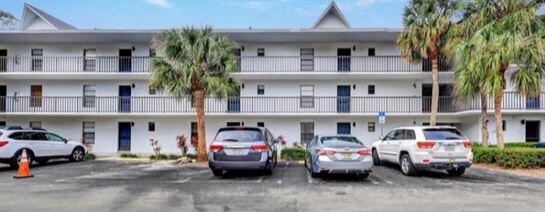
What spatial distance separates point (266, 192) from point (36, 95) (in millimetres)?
20332

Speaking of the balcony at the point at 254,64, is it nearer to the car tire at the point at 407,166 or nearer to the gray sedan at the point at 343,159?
the car tire at the point at 407,166

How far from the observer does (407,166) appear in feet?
40.6

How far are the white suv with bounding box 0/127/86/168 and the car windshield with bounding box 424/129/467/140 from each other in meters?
15.2

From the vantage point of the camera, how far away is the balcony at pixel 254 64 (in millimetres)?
21969

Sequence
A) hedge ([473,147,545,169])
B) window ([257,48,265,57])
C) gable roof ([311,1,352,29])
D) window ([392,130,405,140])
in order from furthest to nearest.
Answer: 1. gable roof ([311,1,352,29])
2. window ([257,48,265,57])
3. hedge ([473,147,545,169])
4. window ([392,130,405,140])

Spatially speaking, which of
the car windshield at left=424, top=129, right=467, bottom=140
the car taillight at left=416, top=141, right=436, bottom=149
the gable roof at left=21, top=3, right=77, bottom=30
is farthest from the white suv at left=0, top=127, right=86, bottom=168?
the car windshield at left=424, top=129, right=467, bottom=140

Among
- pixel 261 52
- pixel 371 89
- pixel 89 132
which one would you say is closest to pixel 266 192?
pixel 261 52

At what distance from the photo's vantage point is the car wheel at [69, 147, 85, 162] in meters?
17.9

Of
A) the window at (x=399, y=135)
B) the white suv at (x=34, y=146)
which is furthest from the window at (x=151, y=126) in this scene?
the window at (x=399, y=135)

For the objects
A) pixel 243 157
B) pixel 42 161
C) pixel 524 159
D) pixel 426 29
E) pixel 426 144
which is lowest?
pixel 42 161

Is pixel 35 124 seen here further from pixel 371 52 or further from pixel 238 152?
pixel 371 52

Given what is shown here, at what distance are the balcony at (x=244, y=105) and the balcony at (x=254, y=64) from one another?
1720 mm

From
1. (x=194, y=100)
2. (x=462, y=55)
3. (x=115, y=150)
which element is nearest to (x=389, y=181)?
(x=462, y=55)

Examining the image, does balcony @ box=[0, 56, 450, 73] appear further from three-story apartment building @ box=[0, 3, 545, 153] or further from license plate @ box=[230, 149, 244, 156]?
license plate @ box=[230, 149, 244, 156]
